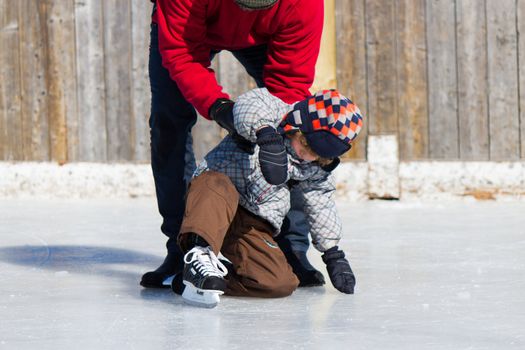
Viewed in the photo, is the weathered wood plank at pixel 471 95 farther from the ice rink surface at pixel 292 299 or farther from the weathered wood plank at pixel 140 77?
the weathered wood plank at pixel 140 77

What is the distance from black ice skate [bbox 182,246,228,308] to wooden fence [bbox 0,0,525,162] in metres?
3.20

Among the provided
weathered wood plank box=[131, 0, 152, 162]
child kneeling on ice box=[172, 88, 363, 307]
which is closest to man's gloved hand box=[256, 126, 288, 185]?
child kneeling on ice box=[172, 88, 363, 307]

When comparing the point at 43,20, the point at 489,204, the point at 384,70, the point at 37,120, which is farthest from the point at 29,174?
the point at 489,204

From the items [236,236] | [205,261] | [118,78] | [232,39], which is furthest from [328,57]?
[205,261]

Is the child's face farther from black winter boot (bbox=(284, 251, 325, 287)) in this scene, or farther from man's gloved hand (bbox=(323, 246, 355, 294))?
black winter boot (bbox=(284, 251, 325, 287))

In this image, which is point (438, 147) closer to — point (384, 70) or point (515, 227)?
point (384, 70)

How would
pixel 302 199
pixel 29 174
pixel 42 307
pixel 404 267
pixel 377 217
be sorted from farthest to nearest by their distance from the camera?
pixel 29 174 < pixel 377 217 < pixel 404 267 < pixel 302 199 < pixel 42 307

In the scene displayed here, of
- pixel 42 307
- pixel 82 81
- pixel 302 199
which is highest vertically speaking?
pixel 82 81

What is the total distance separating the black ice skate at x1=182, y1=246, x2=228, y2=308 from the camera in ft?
8.48

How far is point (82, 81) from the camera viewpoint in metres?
6.12

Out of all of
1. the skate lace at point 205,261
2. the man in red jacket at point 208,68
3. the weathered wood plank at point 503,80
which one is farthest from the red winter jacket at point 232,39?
the weathered wood plank at point 503,80

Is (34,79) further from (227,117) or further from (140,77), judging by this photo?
(227,117)

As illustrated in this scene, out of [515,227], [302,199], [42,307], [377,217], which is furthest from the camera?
[377,217]

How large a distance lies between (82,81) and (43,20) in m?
0.44
